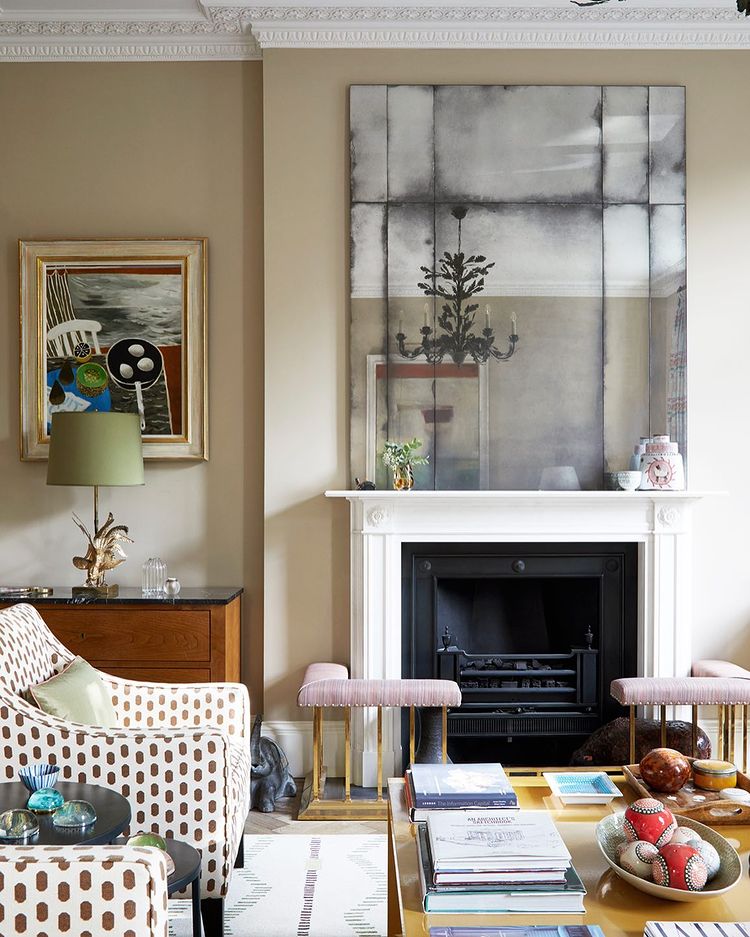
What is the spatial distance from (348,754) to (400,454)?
125cm

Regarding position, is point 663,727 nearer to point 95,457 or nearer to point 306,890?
point 306,890

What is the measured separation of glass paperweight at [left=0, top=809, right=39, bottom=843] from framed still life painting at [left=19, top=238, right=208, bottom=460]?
243 centimetres

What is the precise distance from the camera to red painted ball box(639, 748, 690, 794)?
7.39 ft

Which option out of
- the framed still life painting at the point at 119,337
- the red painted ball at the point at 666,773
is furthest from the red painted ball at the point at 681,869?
the framed still life painting at the point at 119,337

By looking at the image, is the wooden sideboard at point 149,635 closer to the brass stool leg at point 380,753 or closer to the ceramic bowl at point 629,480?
the brass stool leg at point 380,753

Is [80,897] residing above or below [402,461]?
below

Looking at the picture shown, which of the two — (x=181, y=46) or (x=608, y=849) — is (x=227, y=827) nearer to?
(x=608, y=849)

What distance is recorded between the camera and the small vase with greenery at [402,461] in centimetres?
390

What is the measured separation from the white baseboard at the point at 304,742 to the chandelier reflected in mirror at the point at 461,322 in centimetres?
168

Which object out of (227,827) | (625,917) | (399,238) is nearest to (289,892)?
(227,827)

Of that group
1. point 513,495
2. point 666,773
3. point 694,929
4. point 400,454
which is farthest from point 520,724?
point 694,929

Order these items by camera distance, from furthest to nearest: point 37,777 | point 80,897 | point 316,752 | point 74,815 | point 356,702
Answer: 1. point 316,752
2. point 356,702
3. point 37,777
4. point 74,815
5. point 80,897

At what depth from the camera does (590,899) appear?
1770 millimetres

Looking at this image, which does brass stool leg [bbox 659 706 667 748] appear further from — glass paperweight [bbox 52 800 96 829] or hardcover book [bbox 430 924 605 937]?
glass paperweight [bbox 52 800 96 829]
